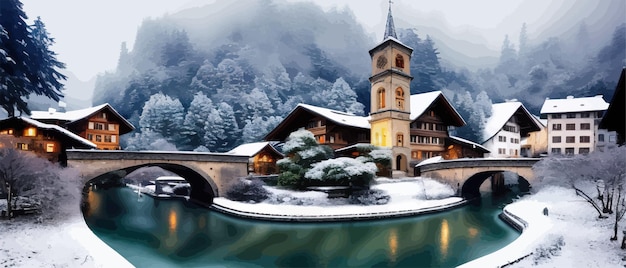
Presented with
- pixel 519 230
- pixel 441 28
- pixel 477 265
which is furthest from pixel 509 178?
pixel 441 28

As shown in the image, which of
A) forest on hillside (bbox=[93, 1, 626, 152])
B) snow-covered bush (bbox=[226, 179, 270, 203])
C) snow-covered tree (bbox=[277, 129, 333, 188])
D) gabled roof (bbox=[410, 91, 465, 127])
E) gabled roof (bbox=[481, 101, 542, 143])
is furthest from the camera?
forest on hillside (bbox=[93, 1, 626, 152])

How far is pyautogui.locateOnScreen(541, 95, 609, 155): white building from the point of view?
152 feet

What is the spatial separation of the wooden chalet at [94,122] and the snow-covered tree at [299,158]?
72.4 feet

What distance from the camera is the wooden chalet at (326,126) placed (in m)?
39.5

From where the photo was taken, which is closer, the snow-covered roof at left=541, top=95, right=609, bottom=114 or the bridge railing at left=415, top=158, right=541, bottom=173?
the bridge railing at left=415, top=158, right=541, bottom=173

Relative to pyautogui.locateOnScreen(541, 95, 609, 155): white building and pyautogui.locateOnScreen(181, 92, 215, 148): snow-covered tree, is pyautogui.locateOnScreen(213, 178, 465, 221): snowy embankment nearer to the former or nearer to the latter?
pyautogui.locateOnScreen(541, 95, 609, 155): white building

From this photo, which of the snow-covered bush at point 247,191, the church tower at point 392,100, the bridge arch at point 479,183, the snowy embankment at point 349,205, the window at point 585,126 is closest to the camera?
the snowy embankment at point 349,205

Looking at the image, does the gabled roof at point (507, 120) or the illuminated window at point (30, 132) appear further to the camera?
the gabled roof at point (507, 120)

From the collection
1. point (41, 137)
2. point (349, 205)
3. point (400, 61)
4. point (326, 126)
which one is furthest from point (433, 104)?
point (41, 137)

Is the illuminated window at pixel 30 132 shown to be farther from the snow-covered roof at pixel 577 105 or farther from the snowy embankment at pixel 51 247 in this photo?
the snow-covered roof at pixel 577 105

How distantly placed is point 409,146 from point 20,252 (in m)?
35.8

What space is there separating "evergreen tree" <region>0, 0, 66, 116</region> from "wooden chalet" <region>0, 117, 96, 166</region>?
6941 mm

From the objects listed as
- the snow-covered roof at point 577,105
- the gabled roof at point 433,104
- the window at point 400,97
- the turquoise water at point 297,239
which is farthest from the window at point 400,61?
the snow-covered roof at point 577,105

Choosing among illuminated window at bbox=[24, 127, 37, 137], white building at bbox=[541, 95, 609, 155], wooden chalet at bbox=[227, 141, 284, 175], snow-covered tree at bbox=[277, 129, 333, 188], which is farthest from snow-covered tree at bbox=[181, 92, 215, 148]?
white building at bbox=[541, 95, 609, 155]
